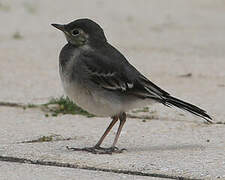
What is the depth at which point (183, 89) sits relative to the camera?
896cm

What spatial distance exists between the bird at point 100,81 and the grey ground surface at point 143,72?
1.17ft

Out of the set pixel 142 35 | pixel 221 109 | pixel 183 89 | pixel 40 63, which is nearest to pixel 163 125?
pixel 221 109

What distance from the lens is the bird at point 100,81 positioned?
599 centimetres

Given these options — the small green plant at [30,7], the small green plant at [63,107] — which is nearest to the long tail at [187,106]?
the small green plant at [63,107]

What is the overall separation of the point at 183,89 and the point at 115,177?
3931 millimetres

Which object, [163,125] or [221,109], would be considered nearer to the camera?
[163,125]

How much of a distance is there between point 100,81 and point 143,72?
386cm

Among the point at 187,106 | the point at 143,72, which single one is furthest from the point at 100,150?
the point at 143,72

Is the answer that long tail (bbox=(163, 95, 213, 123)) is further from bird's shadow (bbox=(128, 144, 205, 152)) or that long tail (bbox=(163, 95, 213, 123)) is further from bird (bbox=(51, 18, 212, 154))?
bird's shadow (bbox=(128, 144, 205, 152))

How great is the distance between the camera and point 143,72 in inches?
389

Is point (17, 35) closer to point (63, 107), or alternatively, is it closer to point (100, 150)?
point (63, 107)

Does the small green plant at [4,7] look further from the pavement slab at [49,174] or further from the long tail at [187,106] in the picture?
the pavement slab at [49,174]

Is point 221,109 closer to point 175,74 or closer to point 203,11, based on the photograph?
point 175,74

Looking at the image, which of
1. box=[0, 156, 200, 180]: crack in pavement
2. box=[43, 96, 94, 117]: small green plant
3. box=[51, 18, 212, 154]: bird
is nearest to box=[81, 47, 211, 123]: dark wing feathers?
box=[51, 18, 212, 154]: bird
